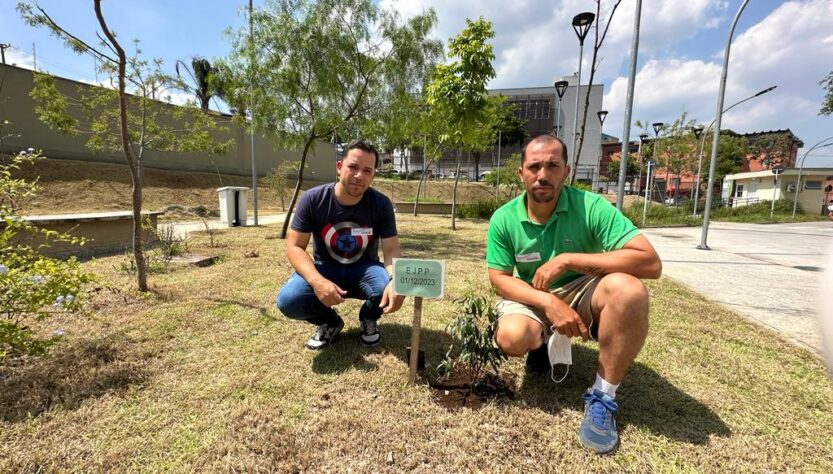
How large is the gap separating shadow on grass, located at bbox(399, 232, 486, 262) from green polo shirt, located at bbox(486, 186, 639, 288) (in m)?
4.24

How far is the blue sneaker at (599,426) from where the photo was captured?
1732mm

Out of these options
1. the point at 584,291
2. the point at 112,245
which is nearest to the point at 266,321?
the point at 584,291

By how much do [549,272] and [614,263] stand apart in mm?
310

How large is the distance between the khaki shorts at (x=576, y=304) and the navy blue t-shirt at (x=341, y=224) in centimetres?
109

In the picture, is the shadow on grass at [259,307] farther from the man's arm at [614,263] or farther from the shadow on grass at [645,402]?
the man's arm at [614,263]

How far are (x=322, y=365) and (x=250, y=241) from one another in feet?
19.4

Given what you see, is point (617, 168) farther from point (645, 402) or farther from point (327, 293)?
point (327, 293)

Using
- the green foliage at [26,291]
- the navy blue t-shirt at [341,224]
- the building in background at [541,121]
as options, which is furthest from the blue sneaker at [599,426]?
the building in background at [541,121]

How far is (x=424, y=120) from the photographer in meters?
10.2

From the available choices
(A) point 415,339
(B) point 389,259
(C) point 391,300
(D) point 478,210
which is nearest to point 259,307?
(B) point 389,259

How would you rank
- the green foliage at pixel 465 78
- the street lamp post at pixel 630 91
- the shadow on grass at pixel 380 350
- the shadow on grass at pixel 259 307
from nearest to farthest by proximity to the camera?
the shadow on grass at pixel 380 350 < the shadow on grass at pixel 259 307 < the street lamp post at pixel 630 91 < the green foliage at pixel 465 78

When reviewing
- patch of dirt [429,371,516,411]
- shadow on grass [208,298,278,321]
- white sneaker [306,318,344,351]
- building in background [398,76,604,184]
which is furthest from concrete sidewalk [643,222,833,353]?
building in background [398,76,604,184]

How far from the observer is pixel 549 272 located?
195cm

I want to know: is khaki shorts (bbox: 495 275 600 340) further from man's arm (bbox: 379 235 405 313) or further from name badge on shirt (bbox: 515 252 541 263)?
man's arm (bbox: 379 235 405 313)
